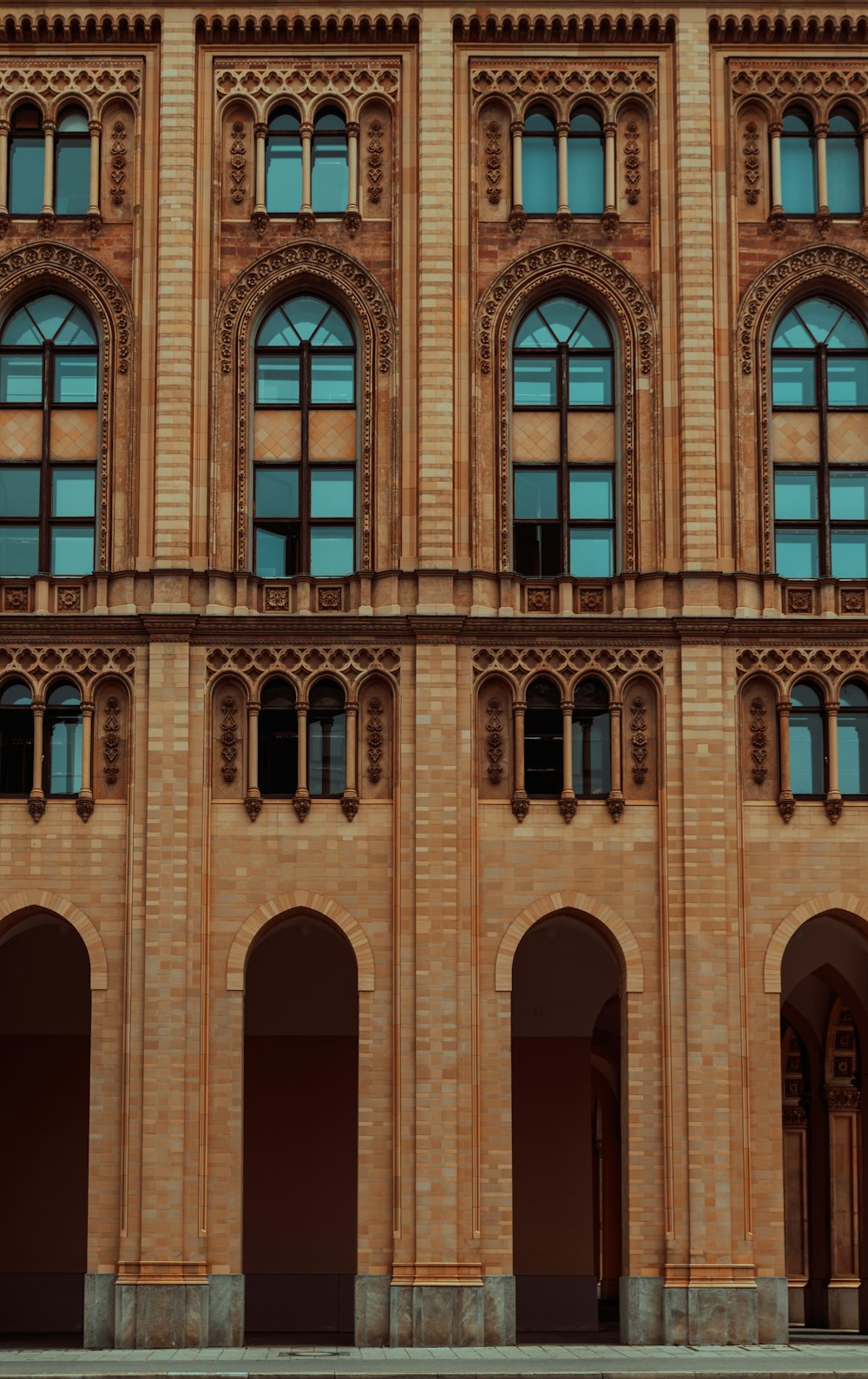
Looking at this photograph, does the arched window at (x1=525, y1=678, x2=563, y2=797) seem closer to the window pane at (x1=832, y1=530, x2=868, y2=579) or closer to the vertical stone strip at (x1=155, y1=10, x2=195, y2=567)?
the window pane at (x1=832, y1=530, x2=868, y2=579)

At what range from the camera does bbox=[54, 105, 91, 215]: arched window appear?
34.8 meters

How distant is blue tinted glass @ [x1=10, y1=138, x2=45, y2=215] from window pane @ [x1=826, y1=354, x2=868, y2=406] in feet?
42.9

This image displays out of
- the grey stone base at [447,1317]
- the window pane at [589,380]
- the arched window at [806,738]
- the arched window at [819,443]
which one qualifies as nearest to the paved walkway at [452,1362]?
the grey stone base at [447,1317]

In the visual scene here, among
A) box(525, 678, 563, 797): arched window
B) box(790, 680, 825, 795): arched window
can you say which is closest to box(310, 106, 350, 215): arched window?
box(525, 678, 563, 797): arched window

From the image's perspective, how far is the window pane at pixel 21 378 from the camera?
113ft

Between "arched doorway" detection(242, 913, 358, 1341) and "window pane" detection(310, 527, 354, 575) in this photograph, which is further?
"arched doorway" detection(242, 913, 358, 1341)

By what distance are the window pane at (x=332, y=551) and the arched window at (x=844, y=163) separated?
9.55 m

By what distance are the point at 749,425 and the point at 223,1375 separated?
16.6 metres

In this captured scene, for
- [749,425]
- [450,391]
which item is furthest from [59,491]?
[749,425]

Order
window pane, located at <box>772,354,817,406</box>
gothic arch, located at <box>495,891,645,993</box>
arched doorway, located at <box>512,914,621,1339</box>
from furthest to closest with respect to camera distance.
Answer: arched doorway, located at <box>512,914,621,1339</box>
window pane, located at <box>772,354,817,406</box>
gothic arch, located at <box>495,891,645,993</box>

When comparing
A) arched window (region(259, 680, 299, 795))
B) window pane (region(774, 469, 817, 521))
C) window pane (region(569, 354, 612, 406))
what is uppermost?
window pane (region(569, 354, 612, 406))

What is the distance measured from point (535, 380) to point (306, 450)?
12.7 feet

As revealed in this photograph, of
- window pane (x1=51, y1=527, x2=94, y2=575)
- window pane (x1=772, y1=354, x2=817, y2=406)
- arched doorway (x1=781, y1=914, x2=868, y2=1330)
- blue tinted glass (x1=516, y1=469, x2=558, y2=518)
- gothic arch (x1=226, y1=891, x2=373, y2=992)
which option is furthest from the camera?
arched doorway (x1=781, y1=914, x2=868, y2=1330)

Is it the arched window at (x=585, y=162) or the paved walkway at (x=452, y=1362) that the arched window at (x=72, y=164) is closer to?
the arched window at (x=585, y=162)
